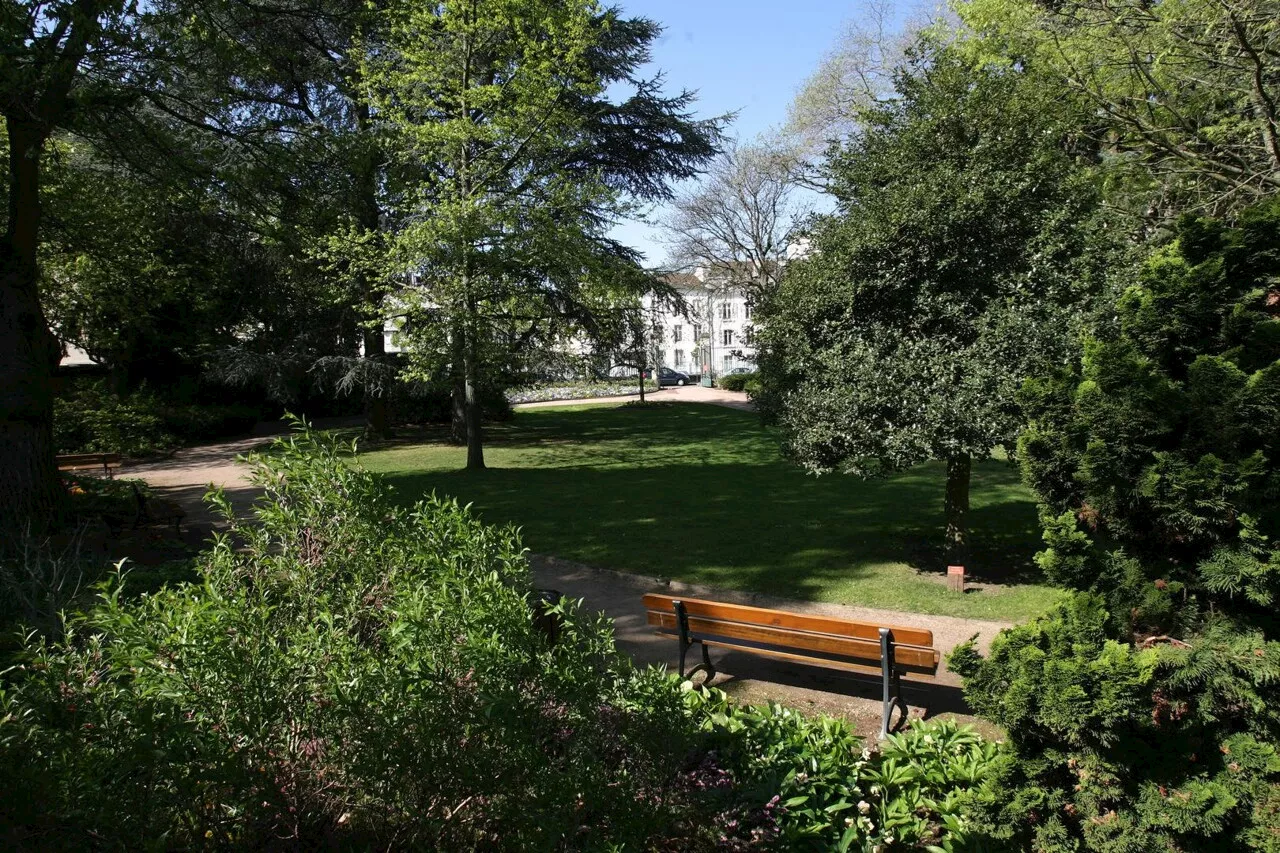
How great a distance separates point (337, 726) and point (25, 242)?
9.27 m

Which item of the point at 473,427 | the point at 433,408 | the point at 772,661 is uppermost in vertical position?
the point at 433,408

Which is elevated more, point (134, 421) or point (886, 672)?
point (134, 421)

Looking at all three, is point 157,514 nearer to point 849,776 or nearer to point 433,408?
point 849,776

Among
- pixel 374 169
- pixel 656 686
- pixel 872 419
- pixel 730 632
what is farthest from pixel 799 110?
pixel 656 686

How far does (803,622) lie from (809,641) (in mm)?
125

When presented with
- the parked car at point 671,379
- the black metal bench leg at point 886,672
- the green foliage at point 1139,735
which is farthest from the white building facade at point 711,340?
the green foliage at point 1139,735

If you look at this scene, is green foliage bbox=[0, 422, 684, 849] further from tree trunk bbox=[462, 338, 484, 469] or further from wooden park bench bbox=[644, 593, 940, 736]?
tree trunk bbox=[462, 338, 484, 469]

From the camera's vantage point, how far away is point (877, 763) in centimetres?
424

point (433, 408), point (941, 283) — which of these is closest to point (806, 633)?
point (941, 283)

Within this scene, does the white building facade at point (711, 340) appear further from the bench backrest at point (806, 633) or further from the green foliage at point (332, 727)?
the green foliage at point (332, 727)

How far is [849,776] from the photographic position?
3963 millimetres

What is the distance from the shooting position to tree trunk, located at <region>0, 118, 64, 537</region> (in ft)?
29.2

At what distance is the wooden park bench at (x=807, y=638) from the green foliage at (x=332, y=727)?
217cm

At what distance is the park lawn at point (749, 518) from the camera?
8359mm
